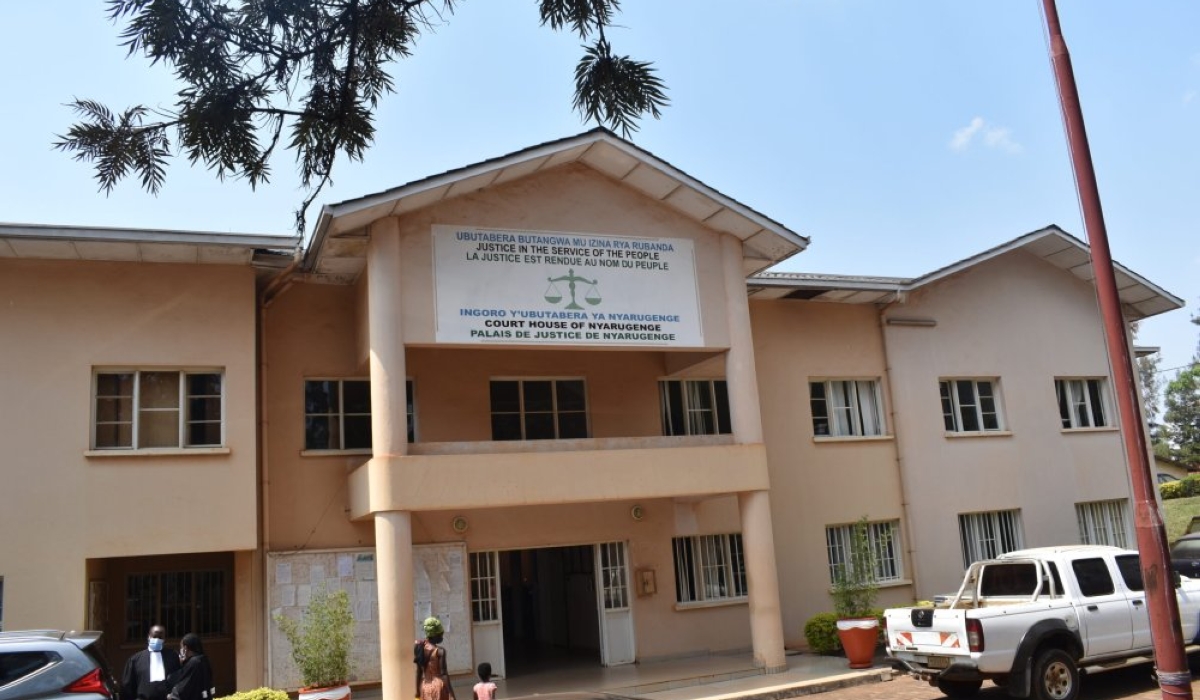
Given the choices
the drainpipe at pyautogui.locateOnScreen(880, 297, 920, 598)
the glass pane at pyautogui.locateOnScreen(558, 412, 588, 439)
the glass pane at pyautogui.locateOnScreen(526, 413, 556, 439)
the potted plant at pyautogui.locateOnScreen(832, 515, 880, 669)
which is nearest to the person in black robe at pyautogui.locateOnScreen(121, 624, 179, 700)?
the glass pane at pyautogui.locateOnScreen(526, 413, 556, 439)

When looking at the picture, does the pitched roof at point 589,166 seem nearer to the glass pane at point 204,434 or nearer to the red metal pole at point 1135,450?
the glass pane at point 204,434

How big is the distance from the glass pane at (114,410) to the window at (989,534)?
15.0m

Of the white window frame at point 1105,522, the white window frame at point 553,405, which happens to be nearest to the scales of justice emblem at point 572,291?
the white window frame at point 553,405

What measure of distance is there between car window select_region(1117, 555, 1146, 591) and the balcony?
16.3 feet

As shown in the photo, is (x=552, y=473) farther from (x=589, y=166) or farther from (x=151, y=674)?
(x=151, y=674)

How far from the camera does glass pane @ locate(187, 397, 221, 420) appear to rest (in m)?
14.5

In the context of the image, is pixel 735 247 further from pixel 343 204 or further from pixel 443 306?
pixel 343 204

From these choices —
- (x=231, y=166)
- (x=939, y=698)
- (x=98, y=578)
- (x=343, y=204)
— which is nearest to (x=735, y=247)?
(x=343, y=204)

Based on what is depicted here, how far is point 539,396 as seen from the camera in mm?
17188

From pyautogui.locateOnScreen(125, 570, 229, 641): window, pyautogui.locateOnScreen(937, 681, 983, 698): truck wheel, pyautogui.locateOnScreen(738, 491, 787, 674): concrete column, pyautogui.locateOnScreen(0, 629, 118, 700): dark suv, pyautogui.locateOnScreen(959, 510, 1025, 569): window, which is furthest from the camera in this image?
pyautogui.locateOnScreen(959, 510, 1025, 569): window

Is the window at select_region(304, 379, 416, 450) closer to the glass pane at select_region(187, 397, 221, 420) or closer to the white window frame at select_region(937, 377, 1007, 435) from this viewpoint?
the glass pane at select_region(187, 397, 221, 420)

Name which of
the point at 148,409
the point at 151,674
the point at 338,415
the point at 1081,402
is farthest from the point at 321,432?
the point at 1081,402

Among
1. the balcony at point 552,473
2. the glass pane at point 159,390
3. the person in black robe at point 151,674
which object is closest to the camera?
the person in black robe at point 151,674

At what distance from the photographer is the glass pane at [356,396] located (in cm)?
1592
